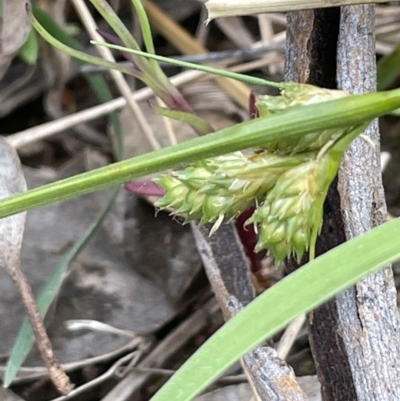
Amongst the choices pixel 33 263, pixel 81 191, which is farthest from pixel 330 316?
pixel 33 263

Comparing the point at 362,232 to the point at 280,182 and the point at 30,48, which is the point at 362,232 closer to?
the point at 280,182

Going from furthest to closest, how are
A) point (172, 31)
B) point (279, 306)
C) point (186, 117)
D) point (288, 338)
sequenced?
point (172, 31), point (288, 338), point (186, 117), point (279, 306)

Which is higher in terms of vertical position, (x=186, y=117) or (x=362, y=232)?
(x=186, y=117)

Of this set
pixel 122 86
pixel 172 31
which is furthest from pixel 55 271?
pixel 172 31

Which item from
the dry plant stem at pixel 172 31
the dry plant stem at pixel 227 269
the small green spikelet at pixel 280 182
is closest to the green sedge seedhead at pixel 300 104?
the small green spikelet at pixel 280 182

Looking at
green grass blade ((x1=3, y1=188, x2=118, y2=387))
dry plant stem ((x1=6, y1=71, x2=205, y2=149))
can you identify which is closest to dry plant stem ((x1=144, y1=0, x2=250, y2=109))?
dry plant stem ((x1=6, y1=71, x2=205, y2=149))

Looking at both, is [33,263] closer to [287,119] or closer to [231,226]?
[231,226]
